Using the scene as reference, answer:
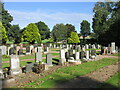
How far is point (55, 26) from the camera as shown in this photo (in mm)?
72125

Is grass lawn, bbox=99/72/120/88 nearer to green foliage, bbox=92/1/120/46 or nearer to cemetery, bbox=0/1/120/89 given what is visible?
cemetery, bbox=0/1/120/89

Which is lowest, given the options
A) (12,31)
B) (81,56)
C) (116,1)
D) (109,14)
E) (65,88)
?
(65,88)

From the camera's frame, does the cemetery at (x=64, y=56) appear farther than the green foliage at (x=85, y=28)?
No

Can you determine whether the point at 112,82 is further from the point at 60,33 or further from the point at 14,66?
the point at 60,33

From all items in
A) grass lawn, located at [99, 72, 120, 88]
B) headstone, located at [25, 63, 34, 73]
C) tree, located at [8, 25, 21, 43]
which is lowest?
grass lawn, located at [99, 72, 120, 88]

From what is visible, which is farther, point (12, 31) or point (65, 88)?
point (12, 31)

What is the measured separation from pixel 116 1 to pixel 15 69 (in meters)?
37.5

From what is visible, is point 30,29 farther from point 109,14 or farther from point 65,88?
point 65,88

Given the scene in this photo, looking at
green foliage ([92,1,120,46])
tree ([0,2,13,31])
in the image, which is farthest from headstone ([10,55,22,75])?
tree ([0,2,13,31])

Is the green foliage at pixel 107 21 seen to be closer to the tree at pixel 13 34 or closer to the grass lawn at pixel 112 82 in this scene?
the grass lawn at pixel 112 82

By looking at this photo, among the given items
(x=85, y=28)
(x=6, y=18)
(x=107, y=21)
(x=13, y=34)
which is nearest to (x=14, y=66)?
(x=107, y=21)

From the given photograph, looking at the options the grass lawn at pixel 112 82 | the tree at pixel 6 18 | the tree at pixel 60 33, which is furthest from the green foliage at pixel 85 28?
the grass lawn at pixel 112 82

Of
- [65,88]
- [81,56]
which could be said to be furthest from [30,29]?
[65,88]

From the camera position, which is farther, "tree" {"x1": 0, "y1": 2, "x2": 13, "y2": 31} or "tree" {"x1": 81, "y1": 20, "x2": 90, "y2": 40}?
"tree" {"x1": 81, "y1": 20, "x2": 90, "y2": 40}
